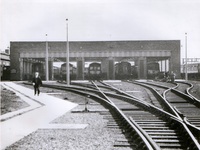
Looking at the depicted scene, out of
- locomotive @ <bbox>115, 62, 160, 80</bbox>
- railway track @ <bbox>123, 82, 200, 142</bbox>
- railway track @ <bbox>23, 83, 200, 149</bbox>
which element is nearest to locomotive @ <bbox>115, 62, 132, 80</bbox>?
locomotive @ <bbox>115, 62, 160, 80</bbox>

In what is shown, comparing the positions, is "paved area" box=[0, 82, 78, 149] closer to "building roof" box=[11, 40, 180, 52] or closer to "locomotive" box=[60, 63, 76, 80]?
"locomotive" box=[60, 63, 76, 80]

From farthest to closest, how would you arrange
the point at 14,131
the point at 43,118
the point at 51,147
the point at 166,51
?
the point at 166,51, the point at 43,118, the point at 14,131, the point at 51,147

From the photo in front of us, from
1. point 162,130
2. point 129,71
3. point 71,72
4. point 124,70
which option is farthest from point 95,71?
point 162,130

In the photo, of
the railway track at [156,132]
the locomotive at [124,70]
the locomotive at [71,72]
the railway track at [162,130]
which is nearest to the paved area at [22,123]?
the railway track at [156,132]

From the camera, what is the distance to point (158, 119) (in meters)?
11.5

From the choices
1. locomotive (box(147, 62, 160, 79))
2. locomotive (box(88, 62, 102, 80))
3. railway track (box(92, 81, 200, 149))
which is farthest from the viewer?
locomotive (box(147, 62, 160, 79))

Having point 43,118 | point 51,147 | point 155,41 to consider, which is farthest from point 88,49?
point 51,147

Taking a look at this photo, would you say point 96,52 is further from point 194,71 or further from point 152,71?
point 194,71

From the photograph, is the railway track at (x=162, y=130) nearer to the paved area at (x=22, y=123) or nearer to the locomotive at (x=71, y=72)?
the paved area at (x=22, y=123)

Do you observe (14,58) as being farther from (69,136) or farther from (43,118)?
(69,136)

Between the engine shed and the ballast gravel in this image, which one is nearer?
the ballast gravel

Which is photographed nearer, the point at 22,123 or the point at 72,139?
the point at 72,139

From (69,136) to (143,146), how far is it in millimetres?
2450

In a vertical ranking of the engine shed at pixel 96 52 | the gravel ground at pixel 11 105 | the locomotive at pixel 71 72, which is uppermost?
the engine shed at pixel 96 52
